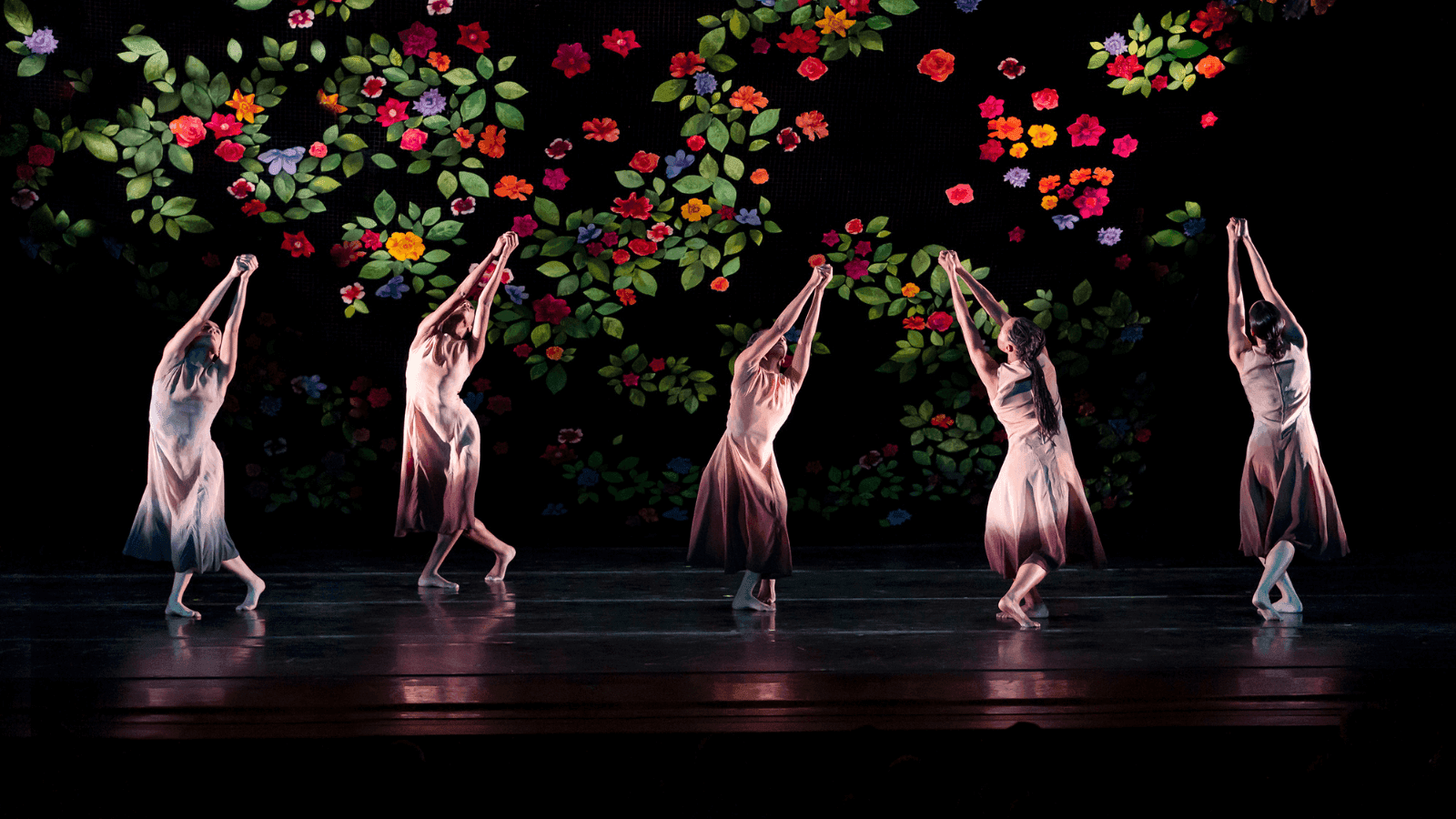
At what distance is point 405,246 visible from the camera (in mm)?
5062

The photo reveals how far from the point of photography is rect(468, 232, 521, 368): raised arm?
457 cm

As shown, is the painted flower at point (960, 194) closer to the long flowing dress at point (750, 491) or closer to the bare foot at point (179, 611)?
the long flowing dress at point (750, 491)

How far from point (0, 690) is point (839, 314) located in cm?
358

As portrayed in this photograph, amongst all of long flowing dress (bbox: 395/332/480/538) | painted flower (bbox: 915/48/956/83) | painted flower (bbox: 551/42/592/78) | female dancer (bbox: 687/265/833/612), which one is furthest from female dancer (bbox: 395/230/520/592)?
painted flower (bbox: 915/48/956/83)

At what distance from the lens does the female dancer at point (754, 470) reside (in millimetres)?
4098

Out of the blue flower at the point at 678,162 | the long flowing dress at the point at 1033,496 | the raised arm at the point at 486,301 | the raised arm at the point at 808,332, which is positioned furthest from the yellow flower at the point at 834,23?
the long flowing dress at the point at 1033,496

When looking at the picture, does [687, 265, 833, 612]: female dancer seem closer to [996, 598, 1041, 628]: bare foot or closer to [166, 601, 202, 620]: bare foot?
[996, 598, 1041, 628]: bare foot

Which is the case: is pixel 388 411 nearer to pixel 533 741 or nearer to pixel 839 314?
pixel 839 314

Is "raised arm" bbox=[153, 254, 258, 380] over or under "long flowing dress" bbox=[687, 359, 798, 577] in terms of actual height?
over

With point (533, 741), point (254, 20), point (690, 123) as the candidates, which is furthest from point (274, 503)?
point (533, 741)

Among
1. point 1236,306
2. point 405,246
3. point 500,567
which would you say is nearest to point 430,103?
point 405,246

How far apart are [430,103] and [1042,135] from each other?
2476 millimetres

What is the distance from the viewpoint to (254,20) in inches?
176

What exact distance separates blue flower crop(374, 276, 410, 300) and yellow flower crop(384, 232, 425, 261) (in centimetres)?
11
